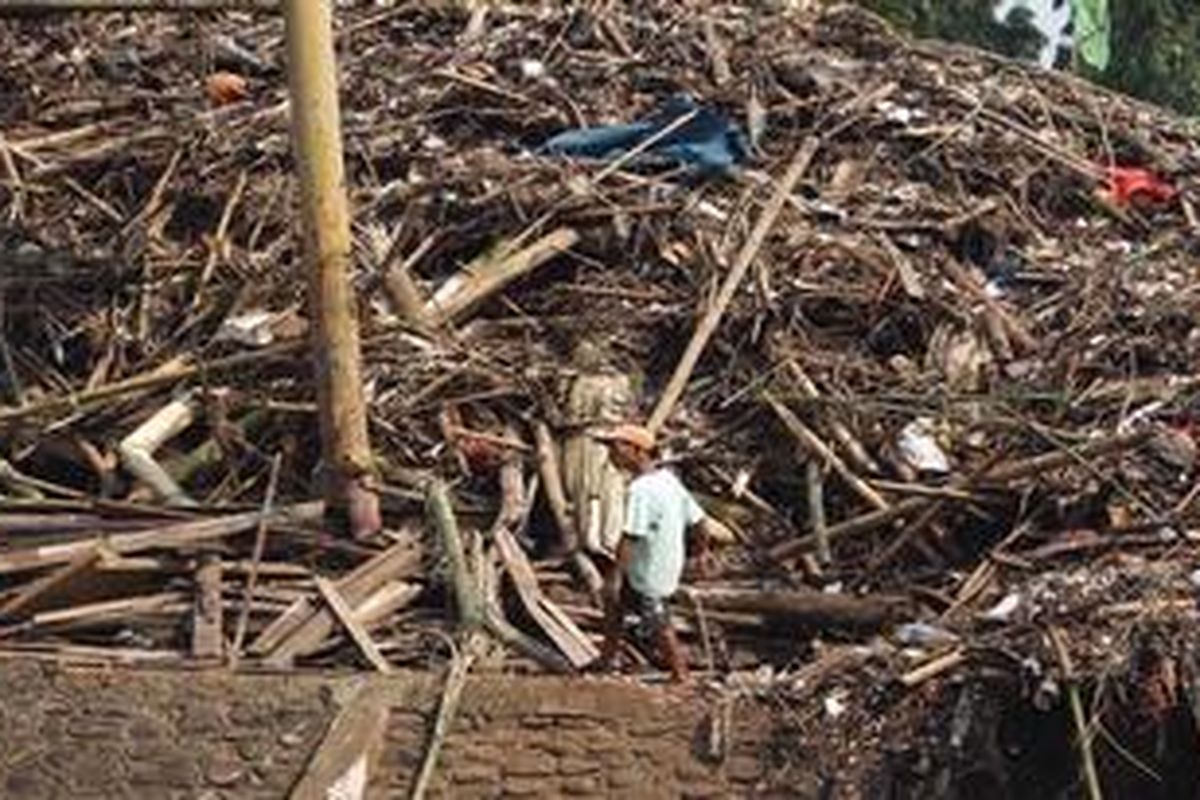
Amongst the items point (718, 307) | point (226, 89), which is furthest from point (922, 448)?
point (226, 89)

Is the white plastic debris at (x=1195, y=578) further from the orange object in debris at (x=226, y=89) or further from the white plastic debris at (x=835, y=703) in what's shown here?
the orange object in debris at (x=226, y=89)

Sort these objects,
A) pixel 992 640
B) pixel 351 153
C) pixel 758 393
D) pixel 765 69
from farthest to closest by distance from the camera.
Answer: pixel 765 69, pixel 351 153, pixel 758 393, pixel 992 640

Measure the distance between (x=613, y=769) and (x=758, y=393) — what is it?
227cm

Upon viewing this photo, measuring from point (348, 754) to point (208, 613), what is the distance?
1.03 meters

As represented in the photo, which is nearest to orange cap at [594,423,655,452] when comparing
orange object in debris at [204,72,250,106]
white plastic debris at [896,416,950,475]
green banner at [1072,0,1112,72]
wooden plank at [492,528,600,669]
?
wooden plank at [492,528,600,669]

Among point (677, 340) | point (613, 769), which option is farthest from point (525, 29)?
point (613, 769)

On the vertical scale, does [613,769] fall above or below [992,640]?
below

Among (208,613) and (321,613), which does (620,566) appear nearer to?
(321,613)

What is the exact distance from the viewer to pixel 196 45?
43.7ft

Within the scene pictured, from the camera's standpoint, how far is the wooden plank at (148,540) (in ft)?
31.5

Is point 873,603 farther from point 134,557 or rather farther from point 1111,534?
point 134,557

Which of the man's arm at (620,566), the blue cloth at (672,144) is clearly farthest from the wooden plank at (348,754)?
the blue cloth at (672,144)

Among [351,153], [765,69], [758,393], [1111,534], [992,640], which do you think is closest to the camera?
[992,640]

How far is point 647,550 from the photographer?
29.0ft
